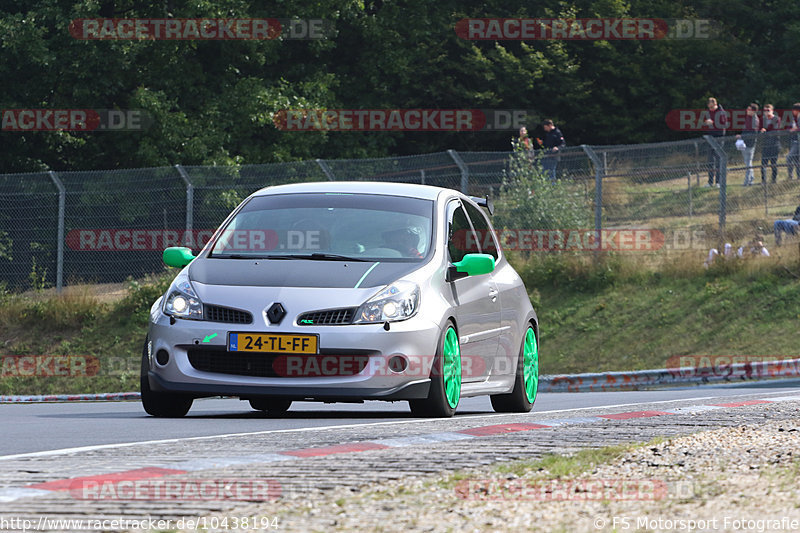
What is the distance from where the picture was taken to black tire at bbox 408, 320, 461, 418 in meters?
10.2

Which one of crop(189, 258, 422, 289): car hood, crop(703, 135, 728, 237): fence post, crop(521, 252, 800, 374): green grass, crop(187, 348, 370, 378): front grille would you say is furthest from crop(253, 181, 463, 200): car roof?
crop(703, 135, 728, 237): fence post

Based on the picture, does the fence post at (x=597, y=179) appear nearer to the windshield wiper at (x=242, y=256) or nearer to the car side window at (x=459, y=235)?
the car side window at (x=459, y=235)

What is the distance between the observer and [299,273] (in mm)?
10250

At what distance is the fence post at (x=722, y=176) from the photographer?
25.3 m

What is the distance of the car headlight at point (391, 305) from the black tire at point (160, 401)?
1.55 m

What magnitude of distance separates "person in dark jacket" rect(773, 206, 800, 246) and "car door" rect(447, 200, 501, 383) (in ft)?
48.6

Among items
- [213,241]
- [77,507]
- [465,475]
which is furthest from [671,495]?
[213,241]

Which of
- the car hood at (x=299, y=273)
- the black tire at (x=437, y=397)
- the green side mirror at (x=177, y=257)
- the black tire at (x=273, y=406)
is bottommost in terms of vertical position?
the black tire at (x=273, y=406)

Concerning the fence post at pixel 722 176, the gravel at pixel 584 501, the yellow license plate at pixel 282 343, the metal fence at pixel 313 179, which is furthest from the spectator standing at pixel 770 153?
the gravel at pixel 584 501

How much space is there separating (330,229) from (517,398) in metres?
2.25

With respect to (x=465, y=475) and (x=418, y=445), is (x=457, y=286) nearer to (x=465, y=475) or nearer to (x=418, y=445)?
(x=418, y=445)

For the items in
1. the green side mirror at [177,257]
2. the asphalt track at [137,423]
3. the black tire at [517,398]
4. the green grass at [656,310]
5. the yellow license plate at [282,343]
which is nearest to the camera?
the asphalt track at [137,423]

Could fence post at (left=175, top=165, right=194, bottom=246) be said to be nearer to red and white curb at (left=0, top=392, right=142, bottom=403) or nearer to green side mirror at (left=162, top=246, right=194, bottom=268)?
red and white curb at (left=0, top=392, right=142, bottom=403)

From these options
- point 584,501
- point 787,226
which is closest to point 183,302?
point 584,501
